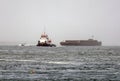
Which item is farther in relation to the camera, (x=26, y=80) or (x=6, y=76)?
(x=6, y=76)

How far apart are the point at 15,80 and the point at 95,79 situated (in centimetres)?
892

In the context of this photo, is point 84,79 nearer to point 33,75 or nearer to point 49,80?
point 49,80

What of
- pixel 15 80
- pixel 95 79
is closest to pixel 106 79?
pixel 95 79

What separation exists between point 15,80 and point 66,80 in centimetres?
555

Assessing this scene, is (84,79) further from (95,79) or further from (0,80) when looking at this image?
(0,80)

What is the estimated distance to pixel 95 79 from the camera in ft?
139

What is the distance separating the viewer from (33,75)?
4603 cm

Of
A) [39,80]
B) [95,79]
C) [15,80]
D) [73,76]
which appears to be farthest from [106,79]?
[15,80]

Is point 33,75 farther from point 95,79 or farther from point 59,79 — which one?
point 95,79

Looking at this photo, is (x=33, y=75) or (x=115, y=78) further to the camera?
(x=33, y=75)

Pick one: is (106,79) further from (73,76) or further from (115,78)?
(73,76)

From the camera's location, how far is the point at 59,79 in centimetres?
4194

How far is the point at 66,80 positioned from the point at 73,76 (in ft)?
12.4

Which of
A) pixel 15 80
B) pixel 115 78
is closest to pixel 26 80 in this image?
pixel 15 80
